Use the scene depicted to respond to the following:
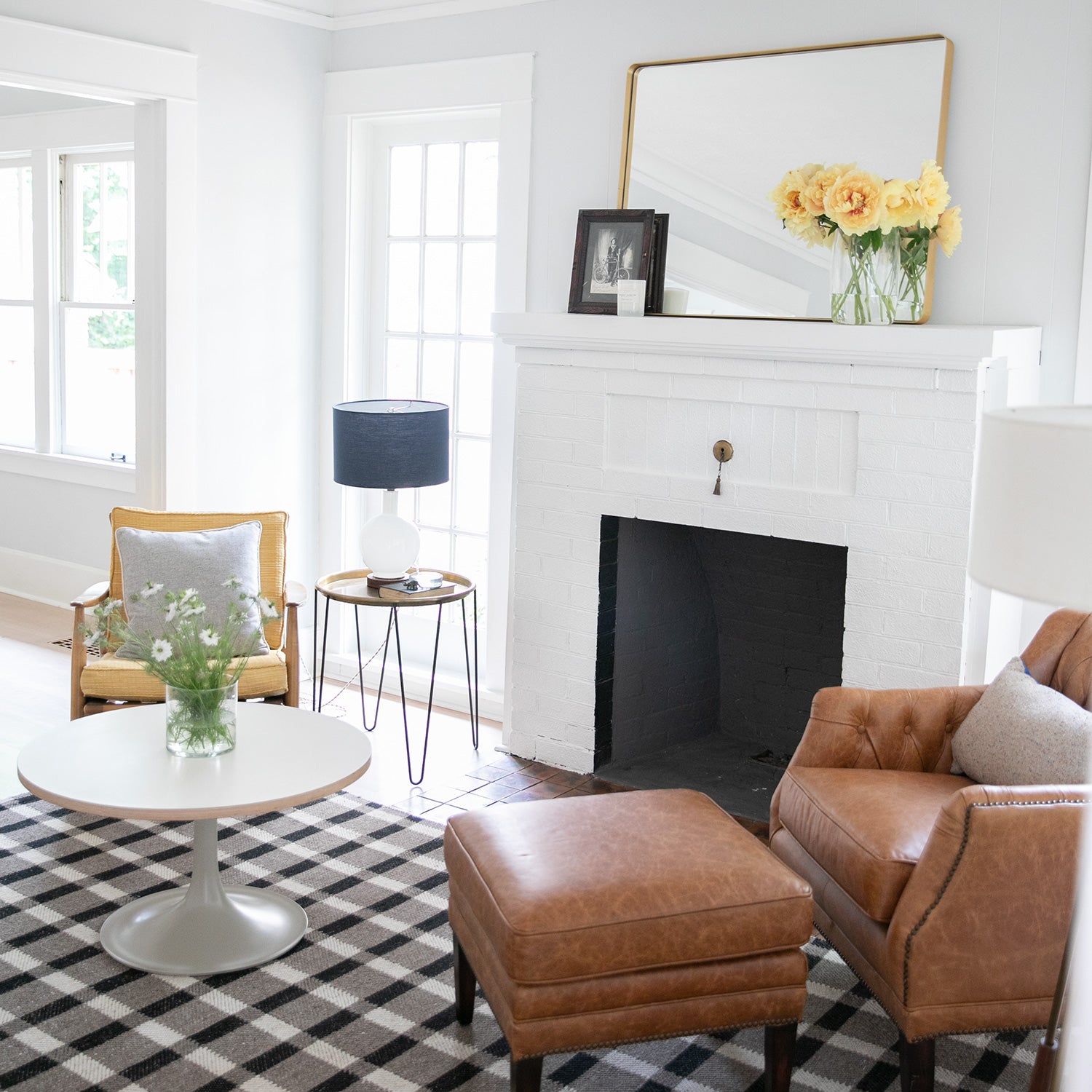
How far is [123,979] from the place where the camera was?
2.70 metres

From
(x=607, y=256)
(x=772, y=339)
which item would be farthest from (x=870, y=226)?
(x=607, y=256)

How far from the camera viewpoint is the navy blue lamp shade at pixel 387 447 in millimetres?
3973

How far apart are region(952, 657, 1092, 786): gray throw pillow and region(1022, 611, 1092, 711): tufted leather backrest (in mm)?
65

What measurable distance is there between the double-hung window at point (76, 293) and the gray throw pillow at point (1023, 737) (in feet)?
14.0

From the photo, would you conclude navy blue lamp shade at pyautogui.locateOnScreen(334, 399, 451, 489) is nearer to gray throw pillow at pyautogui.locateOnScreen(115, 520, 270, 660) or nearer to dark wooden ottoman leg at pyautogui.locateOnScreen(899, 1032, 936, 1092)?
gray throw pillow at pyautogui.locateOnScreen(115, 520, 270, 660)

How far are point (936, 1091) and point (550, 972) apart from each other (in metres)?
0.83

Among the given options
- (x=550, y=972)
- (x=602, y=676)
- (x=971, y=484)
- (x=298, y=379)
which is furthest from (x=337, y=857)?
(x=298, y=379)

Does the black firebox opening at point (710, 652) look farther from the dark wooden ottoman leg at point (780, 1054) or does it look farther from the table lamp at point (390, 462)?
the dark wooden ottoman leg at point (780, 1054)

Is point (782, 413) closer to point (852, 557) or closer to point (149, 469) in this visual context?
point (852, 557)

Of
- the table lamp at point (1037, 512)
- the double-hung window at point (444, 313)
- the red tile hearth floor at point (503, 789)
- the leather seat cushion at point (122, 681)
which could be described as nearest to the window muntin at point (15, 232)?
the double-hung window at point (444, 313)

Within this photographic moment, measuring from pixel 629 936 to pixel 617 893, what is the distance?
0.07 metres

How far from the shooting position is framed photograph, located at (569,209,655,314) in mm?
3982

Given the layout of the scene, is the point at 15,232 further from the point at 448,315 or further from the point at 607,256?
the point at 607,256

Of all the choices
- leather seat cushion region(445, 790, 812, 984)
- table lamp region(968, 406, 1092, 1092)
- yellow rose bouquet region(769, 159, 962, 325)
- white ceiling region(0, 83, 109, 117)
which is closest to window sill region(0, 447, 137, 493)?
white ceiling region(0, 83, 109, 117)
